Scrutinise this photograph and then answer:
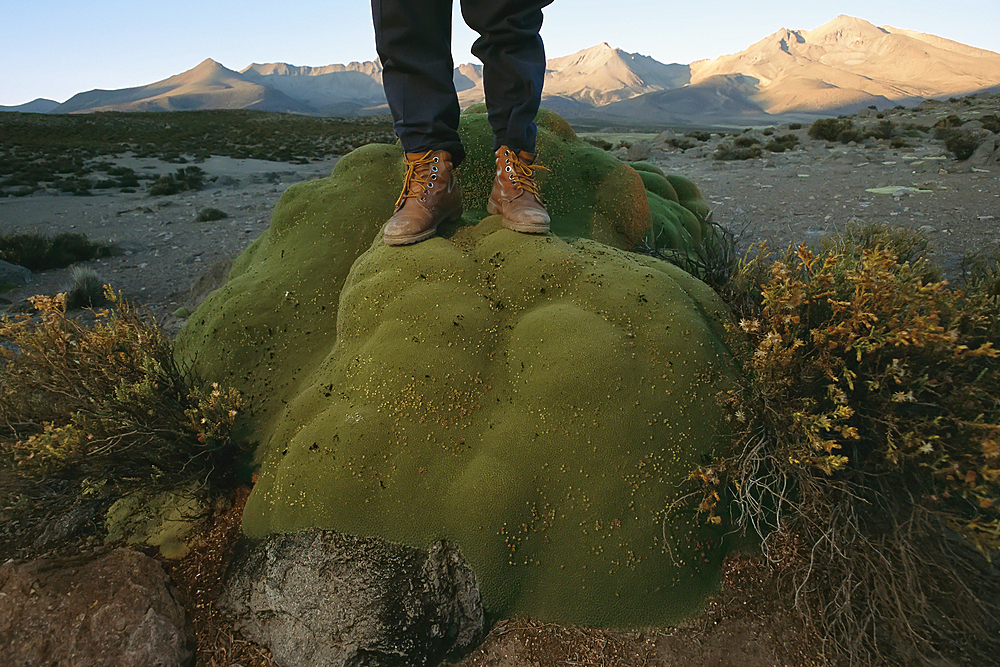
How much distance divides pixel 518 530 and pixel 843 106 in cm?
16941

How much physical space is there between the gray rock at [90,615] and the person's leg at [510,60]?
2636mm

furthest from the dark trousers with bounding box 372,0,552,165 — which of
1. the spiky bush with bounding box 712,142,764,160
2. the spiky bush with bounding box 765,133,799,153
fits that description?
the spiky bush with bounding box 765,133,799,153

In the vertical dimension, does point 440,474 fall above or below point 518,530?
above

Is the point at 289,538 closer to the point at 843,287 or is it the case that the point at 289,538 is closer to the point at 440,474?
the point at 440,474

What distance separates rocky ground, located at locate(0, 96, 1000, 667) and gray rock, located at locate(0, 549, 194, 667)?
403 millimetres

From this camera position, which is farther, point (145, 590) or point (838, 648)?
point (145, 590)

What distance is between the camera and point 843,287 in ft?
6.86

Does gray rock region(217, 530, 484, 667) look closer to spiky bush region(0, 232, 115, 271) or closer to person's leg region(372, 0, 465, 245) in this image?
person's leg region(372, 0, 465, 245)

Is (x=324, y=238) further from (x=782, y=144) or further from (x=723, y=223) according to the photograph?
(x=782, y=144)

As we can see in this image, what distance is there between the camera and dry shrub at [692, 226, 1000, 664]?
1768mm

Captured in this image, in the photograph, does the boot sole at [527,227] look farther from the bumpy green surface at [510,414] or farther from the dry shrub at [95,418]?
the dry shrub at [95,418]

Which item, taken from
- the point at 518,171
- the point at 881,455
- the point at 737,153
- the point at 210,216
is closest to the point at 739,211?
the point at 518,171

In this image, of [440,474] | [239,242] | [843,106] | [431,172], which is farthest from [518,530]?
[843,106]

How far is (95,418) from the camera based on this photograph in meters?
2.33
